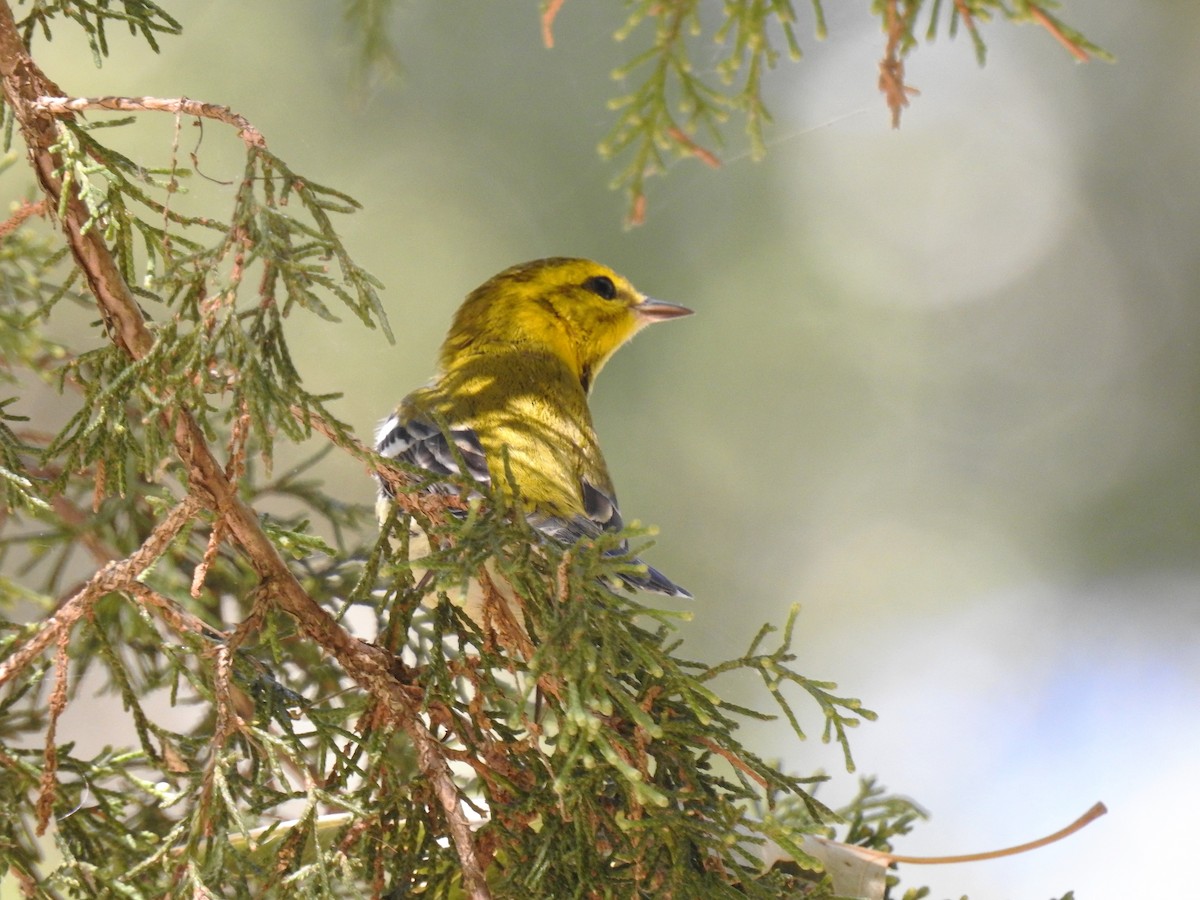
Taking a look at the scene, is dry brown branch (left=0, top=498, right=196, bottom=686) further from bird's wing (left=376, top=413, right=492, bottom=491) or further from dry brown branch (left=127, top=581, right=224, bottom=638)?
bird's wing (left=376, top=413, right=492, bottom=491)

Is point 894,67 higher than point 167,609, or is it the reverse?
point 894,67

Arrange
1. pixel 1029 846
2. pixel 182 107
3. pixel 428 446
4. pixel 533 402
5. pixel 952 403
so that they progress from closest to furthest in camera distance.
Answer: pixel 1029 846 < pixel 182 107 < pixel 428 446 < pixel 533 402 < pixel 952 403

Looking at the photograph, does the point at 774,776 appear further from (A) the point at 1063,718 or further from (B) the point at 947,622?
(B) the point at 947,622

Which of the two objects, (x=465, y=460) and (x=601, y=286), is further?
(x=601, y=286)

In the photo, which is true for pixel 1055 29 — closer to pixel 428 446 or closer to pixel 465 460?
pixel 465 460

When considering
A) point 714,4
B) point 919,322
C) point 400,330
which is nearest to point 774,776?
point 714,4

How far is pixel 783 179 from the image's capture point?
20.7 feet

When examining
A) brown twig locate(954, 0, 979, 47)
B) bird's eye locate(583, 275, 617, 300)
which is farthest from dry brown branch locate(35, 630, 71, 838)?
bird's eye locate(583, 275, 617, 300)

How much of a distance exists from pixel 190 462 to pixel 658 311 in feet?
6.58

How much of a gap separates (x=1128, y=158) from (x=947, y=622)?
2.86m

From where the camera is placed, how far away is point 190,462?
150 cm

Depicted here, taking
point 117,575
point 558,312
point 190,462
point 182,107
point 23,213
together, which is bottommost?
point 117,575

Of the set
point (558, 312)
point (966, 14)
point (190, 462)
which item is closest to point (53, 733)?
point (190, 462)

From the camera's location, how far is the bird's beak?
333 cm
